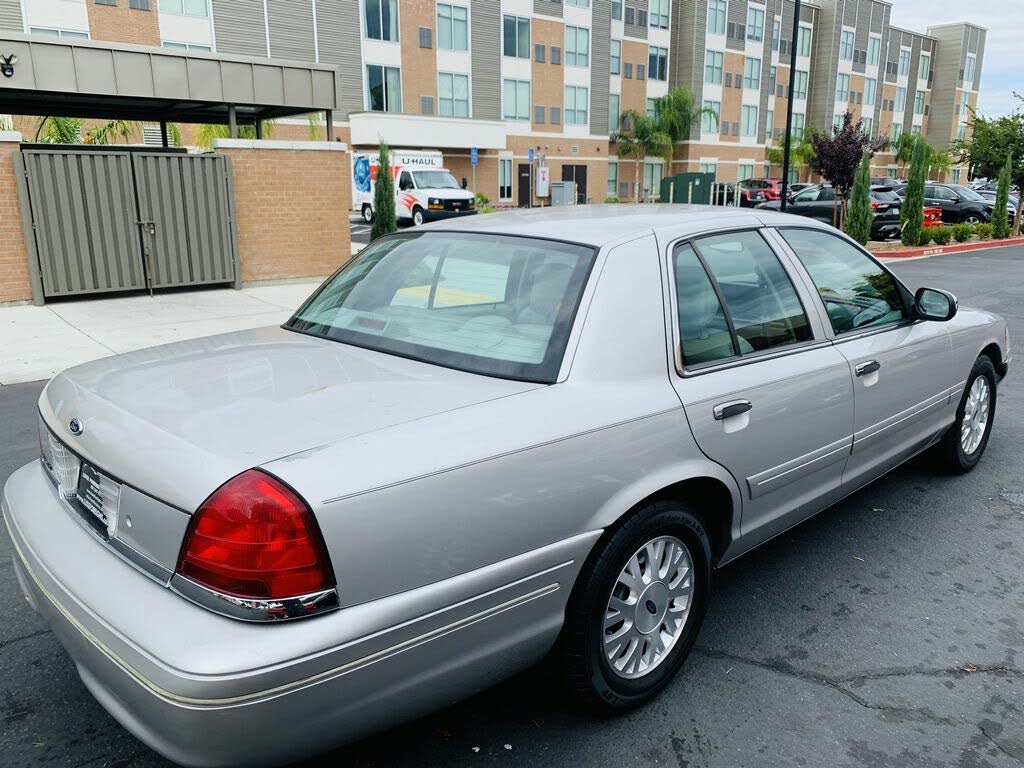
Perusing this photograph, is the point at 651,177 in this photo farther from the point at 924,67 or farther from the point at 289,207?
the point at 289,207

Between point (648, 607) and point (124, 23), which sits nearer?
point (648, 607)

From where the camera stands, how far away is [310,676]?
1919 mm

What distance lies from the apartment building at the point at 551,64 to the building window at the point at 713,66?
0.11 meters

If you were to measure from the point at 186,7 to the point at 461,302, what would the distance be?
3633 centimetres

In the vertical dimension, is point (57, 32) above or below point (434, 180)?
above

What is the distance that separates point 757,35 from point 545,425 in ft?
204

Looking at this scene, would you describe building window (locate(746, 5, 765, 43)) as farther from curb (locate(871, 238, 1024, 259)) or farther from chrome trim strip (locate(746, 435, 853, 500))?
chrome trim strip (locate(746, 435, 853, 500))

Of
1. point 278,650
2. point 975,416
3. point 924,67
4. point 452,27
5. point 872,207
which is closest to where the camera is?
point 278,650

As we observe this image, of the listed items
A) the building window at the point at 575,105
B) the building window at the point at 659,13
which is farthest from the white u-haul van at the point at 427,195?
the building window at the point at 659,13

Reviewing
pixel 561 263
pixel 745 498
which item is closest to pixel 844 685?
pixel 745 498

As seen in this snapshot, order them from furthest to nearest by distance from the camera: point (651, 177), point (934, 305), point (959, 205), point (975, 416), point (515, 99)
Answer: point (651, 177) < point (515, 99) < point (959, 205) < point (975, 416) < point (934, 305)

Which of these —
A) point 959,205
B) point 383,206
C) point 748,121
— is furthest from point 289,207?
point 748,121

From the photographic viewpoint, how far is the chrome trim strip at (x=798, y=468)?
312 cm

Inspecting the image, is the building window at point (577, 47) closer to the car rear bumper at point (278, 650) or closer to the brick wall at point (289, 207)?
the brick wall at point (289, 207)
